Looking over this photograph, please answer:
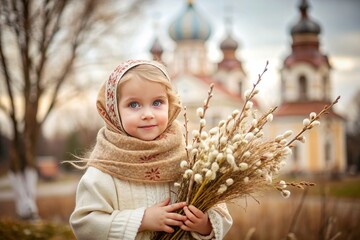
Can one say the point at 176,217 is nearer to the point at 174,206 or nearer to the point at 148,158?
the point at 174,206

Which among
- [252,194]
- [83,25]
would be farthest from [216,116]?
[252,194]

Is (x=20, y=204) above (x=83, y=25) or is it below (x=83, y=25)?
below

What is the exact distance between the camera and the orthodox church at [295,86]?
3300 centimetres

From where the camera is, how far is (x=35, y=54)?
38.8 feet

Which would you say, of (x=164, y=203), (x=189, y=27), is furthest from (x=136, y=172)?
(x=189, y=27)

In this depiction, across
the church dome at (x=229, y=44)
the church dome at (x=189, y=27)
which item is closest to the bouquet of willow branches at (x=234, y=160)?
the church dome at (x=189, y=27)

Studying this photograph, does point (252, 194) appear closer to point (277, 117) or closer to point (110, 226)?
point (110, 226)

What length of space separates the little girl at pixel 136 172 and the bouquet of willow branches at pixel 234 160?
0.24 ft

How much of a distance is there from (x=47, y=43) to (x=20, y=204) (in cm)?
322

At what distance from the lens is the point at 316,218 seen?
6938 mm

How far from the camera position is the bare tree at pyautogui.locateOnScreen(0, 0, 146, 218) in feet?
35.8

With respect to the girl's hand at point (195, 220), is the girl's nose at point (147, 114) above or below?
above

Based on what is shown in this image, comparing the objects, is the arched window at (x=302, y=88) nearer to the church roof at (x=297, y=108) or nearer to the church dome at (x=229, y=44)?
the church roof at (x=297, y=108)

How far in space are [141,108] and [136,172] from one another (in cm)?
27
